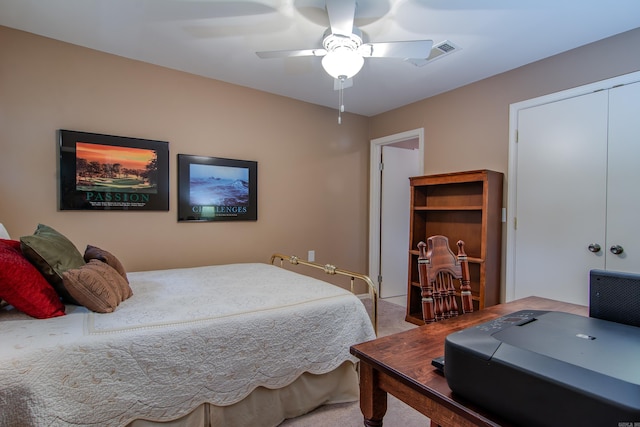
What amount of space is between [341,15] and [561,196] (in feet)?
7.17

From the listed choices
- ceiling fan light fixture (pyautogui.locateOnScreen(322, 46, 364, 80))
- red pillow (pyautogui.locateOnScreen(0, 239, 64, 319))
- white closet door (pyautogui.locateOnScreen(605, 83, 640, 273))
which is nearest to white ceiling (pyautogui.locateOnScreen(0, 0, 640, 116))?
ceiling fan light fixture (pyautogui.locateOnScreen(322, 46, 364, 80))

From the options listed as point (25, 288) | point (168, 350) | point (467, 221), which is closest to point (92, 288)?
point (25, 288)

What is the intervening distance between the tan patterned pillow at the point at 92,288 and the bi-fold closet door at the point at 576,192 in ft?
9.92

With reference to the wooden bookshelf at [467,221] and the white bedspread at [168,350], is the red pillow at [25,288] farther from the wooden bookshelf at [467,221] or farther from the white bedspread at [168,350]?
the wooden bookshelf at [467,221]

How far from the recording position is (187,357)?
140cm

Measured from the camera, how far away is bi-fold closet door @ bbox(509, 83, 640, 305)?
2172 mm

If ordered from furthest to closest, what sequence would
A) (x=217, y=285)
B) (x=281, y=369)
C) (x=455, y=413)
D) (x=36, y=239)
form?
(x=217, y=285)
(x=281, y=369)
(x=36, y=239)
(x=455, y=413)

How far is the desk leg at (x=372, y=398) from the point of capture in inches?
36.3

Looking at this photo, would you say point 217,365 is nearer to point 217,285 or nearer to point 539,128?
point 217,285

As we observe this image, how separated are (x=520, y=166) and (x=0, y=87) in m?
4.11

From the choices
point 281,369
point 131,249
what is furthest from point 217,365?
point 131,249

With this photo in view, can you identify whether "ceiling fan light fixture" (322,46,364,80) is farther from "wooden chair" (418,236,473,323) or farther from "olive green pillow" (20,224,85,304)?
"olive green pillow" (20,224,85,304)

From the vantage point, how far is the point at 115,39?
2373 millimetres

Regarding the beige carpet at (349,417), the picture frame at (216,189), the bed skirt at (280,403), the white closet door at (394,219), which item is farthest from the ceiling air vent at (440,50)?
the beige carpet at (349,417)
